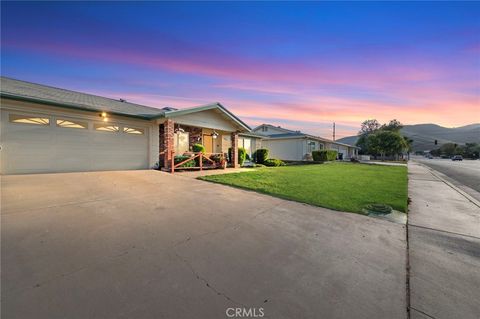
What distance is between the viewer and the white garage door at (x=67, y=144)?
7582 mm

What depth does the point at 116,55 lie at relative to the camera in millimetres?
10164

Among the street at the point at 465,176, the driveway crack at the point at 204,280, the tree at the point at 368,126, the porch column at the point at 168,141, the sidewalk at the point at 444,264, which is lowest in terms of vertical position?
the street at the point at 465,176

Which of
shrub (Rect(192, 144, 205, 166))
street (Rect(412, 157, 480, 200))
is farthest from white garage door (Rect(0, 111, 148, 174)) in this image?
street (Rect(412, 157, 480, 200))

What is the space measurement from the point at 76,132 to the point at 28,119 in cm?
157

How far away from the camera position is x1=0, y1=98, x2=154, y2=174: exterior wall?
755 centimetres

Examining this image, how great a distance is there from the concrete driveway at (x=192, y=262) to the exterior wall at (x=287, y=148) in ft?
71.2

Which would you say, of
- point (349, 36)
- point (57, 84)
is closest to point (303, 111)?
point (349, 36)

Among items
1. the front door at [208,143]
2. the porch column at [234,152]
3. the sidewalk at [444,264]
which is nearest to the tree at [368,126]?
the porch column at [234,152]

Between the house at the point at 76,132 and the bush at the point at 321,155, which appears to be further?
the bush at the point at 321,155

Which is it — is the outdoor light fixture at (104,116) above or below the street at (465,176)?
above

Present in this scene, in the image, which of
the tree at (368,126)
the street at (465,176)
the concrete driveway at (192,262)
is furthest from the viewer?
the tree at (368,126)

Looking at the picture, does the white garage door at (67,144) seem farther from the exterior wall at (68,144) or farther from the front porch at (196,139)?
the front porch at (196,139)

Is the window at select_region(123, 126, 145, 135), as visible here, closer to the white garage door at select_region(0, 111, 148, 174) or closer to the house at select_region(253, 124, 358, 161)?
the white garage door at select_region(0, 111, 148, 174)

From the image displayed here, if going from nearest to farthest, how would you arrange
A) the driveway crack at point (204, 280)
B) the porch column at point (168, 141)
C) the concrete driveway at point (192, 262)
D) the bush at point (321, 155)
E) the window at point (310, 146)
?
the concrete driveway at point (192, 262) → the driveway crack at point (204, 280) → the porch column at point (168, 141) → the bush at point (321, 155) → the window at point (310, 146)
